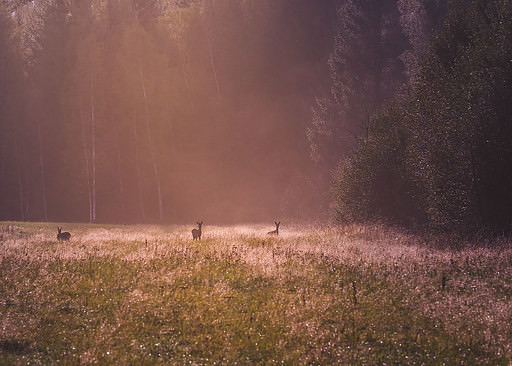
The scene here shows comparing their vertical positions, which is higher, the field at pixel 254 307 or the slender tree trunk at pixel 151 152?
the slender tree trunk at pixel 151 152

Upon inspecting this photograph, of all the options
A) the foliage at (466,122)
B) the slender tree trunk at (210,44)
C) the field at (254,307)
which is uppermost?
the slender tree trunk at (210,44)

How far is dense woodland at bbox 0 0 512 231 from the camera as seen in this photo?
111 ft

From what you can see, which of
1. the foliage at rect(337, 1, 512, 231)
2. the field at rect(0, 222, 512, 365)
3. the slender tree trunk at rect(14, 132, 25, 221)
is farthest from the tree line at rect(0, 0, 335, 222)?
the field at rect(0, 222, 512, 365)

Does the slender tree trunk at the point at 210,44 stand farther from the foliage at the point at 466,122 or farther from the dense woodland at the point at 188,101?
the foliage at the point at 466,122

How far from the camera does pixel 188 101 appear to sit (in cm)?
4219

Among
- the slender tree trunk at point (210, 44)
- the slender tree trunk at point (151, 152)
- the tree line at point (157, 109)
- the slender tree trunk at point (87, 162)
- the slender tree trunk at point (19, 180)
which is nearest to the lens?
the slender tree trunk at point (87, 162)

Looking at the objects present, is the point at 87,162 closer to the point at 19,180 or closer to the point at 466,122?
the point at 19,180

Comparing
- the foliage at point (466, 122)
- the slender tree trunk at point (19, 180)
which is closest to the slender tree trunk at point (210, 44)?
the slender tree trunk at point (19, 180)

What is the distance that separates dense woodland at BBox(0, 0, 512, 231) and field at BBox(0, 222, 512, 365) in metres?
21.4

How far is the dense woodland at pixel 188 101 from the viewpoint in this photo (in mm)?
33938

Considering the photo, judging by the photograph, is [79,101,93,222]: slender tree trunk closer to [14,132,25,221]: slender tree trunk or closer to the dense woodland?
the dense woodland

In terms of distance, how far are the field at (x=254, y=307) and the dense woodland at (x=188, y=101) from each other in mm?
21428

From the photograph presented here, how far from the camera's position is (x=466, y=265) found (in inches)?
512

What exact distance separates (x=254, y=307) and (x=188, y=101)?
34.9 meters
